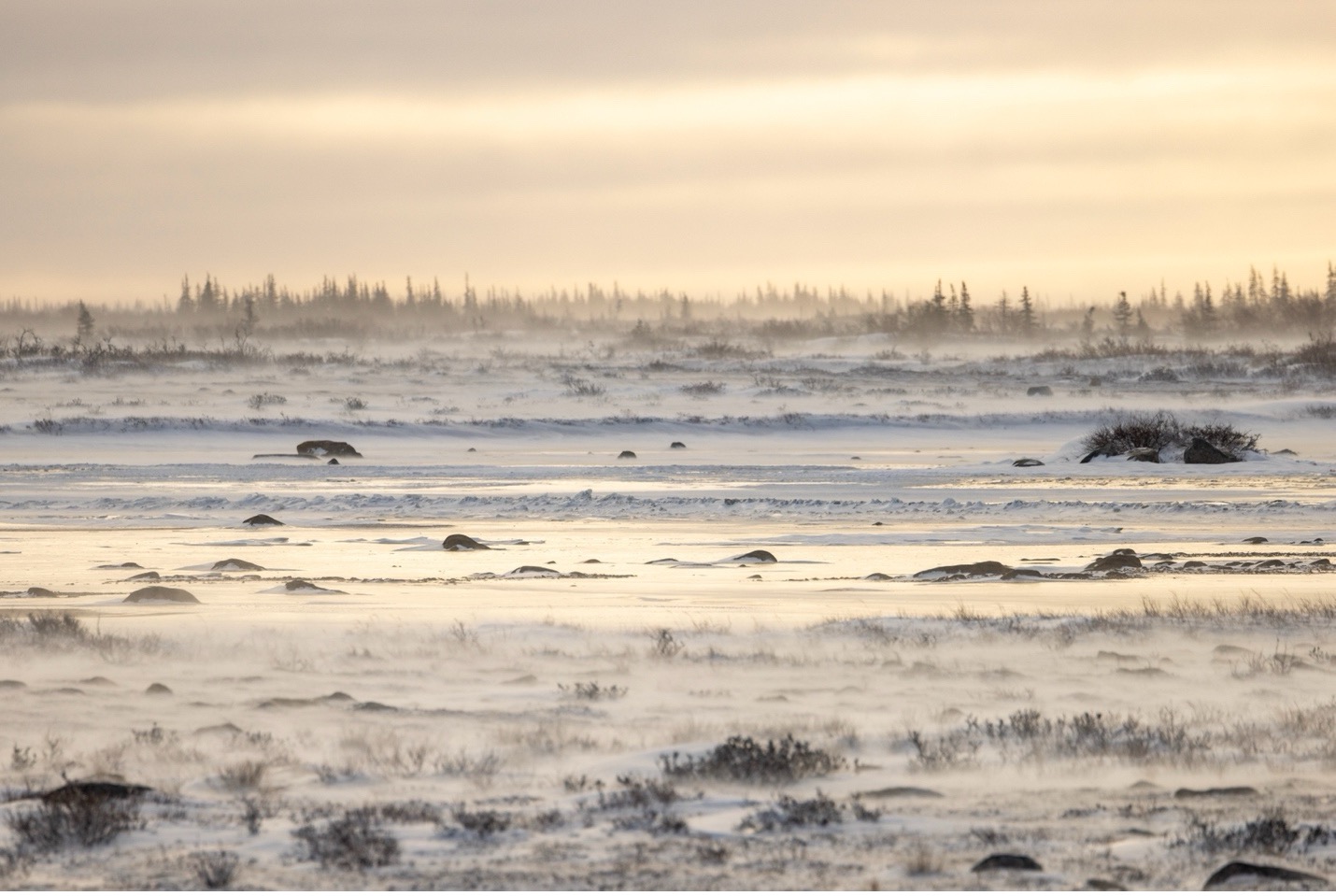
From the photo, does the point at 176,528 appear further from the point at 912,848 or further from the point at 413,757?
the point at 912,848

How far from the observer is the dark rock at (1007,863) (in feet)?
17.4

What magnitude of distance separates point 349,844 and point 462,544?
11757mm

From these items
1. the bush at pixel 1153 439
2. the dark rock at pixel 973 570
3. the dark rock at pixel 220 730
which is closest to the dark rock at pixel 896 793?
the dark rock at pixel 220 730

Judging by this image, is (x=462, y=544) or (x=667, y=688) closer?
(x=667, y=688)

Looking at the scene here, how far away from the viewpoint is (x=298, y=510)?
72.0 feet

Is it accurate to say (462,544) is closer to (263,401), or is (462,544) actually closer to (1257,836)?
(1257,836)

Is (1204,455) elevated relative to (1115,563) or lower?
lower

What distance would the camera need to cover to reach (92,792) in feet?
20.1

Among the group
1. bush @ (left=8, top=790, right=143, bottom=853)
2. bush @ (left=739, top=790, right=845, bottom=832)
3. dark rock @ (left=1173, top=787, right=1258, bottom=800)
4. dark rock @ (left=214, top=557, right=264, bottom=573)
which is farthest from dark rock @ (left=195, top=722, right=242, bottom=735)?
dark rock @ (left=214, top=557, right=264, bottom=573)

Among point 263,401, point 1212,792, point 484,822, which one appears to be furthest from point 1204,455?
point 263,401

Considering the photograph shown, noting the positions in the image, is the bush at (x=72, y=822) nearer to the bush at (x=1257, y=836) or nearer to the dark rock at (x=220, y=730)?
the dark rock at (x=220, y=730)

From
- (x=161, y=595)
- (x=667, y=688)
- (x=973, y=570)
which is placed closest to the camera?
(x=667, y=688)

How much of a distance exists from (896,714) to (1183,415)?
38.6m

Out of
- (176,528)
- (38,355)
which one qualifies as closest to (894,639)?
(176,528)
